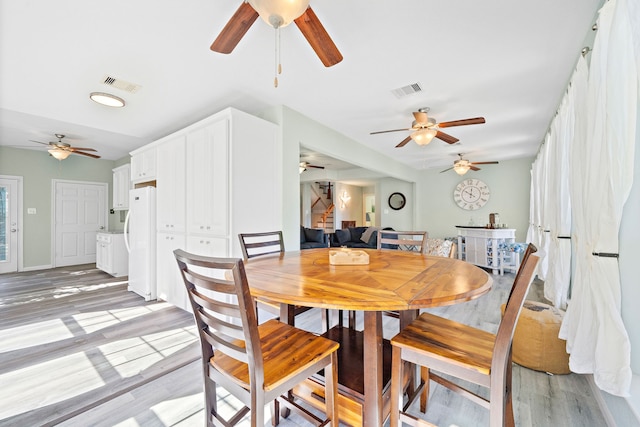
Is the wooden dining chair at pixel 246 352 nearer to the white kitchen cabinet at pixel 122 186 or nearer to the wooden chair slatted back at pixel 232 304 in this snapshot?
the wooden chair slatted back at pixel 232 304

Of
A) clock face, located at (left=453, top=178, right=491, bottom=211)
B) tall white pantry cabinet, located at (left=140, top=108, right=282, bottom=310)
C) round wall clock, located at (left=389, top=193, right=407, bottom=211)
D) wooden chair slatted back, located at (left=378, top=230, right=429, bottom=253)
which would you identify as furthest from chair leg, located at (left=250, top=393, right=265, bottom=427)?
round wall clock, located at (left=389, top=193, right=407, bottom=211)

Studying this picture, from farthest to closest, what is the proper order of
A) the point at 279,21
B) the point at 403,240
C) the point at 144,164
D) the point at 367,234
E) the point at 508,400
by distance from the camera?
the point at 367,234 → the point at 144,164 → the point at 403,240 → the point at 279,21 → the point at 508,400

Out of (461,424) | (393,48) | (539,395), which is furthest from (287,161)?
(539,395)

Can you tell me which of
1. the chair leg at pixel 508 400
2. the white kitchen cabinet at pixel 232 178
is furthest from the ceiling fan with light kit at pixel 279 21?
the chair leg at pixel 508 400

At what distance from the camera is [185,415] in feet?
5.27

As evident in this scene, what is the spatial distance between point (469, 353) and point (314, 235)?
213 inches

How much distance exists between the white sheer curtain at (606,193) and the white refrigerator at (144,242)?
4385 mm

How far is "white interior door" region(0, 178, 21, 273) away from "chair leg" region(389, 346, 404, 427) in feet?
25.3

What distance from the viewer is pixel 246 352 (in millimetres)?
975

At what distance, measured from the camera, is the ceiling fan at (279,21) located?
128 cm

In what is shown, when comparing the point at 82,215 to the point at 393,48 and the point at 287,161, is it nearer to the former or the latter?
the point at 287,161

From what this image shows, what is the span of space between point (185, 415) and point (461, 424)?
162cm

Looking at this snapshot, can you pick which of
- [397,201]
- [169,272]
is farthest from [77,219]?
[397,201]

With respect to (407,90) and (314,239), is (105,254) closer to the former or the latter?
(314,239)
